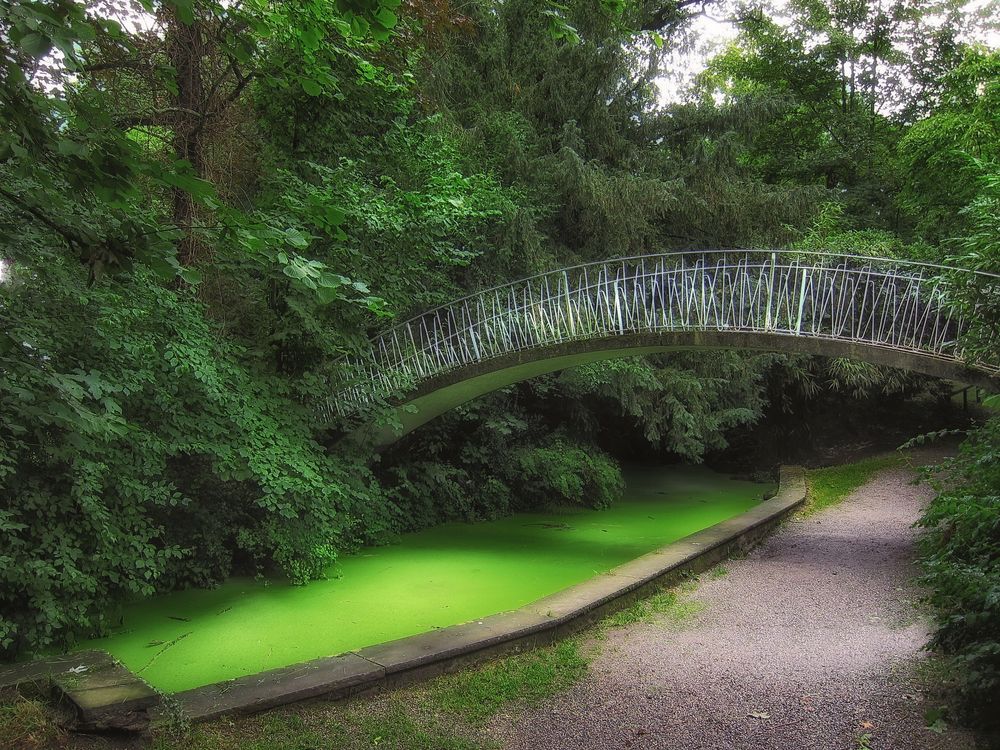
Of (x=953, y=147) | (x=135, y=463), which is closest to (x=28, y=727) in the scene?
(x=135, y=463)

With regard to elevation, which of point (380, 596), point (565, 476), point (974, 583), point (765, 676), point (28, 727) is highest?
point (974, 583)

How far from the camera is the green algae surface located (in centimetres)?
564

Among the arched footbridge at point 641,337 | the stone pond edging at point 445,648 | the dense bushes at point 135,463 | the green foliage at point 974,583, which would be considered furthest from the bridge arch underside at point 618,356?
the stone pond edging at point 445,648

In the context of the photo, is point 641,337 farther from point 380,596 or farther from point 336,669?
point 336,669

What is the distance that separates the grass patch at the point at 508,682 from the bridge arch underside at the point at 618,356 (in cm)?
413

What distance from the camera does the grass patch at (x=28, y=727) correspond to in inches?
130

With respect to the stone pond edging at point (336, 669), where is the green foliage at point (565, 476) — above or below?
below

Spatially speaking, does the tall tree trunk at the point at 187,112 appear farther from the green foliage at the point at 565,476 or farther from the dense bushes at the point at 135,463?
the green foliage at the point at 565,476

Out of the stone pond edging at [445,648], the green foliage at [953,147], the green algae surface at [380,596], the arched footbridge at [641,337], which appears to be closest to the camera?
the stone pond edging at [445,648]

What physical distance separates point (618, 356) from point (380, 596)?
12.4 feet

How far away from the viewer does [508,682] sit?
4.37 meters

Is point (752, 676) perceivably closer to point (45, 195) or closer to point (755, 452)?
Result: point (45, 195)

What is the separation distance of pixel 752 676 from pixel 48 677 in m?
3.76

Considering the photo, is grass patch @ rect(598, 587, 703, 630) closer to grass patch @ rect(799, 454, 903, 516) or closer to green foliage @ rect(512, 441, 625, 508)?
grass patch @ rect(799, 454, 903, 516)
